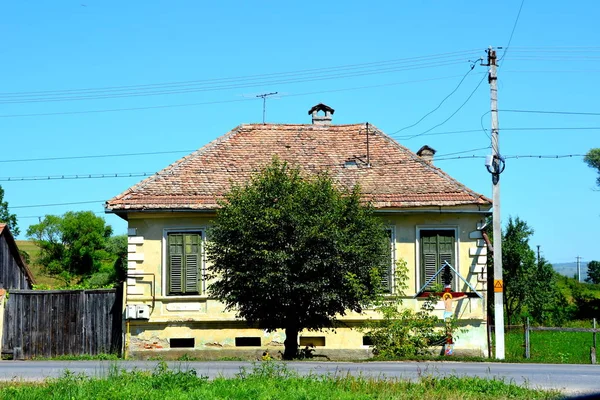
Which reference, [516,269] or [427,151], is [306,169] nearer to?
[427,151]

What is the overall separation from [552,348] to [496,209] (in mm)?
8720

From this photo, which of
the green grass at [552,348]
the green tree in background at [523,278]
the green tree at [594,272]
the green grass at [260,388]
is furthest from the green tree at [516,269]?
the green tree at [594,272]

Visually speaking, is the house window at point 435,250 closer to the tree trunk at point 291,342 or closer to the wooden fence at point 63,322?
the tree trunk at point 291,342

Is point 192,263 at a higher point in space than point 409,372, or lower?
higher

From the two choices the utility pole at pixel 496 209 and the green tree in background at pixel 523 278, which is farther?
the green tree in background at pixel 523 278

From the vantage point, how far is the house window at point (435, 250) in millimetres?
26234

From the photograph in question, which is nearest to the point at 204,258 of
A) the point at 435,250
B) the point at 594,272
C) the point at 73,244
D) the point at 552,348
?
the point at 435,250

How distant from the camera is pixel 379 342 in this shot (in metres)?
23.8

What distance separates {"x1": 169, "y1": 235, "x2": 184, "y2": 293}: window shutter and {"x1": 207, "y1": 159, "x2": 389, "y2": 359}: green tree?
3.66 meters

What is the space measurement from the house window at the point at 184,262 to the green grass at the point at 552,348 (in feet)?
30.6

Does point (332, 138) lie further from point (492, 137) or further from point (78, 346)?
point (78, 346)

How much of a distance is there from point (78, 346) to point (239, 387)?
13252 millimetres

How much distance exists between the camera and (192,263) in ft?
85.4

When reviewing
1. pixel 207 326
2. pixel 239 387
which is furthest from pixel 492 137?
pixel 239 387
